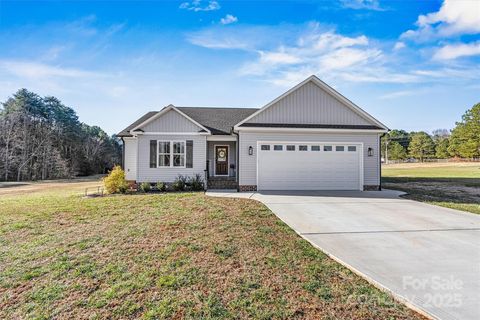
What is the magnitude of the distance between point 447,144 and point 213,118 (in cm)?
6734

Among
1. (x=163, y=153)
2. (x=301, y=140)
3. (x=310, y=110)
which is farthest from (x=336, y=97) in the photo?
(x=163, y=153)

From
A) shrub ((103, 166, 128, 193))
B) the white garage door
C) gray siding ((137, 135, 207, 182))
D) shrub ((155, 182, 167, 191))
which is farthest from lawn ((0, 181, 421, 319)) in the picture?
gray siding ((137, 135, 207, 182))

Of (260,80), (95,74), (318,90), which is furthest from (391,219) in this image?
(95,74)

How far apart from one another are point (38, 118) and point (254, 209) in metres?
41.2

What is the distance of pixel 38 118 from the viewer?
1436 inches

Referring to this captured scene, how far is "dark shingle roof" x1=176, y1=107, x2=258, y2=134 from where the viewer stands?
15.7 meters

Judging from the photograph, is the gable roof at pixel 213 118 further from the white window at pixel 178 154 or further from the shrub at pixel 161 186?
the shrub at pixel 161 186

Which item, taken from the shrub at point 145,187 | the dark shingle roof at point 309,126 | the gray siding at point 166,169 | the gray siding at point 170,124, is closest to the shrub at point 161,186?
the shrub at point 145,187

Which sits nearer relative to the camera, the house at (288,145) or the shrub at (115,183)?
the shrub at (115,183)

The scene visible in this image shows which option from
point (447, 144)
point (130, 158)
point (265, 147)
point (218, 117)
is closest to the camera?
point (265, 147)

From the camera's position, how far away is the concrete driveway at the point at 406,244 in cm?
348

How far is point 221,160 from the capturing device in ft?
54.0

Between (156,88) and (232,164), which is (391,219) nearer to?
(232,164)

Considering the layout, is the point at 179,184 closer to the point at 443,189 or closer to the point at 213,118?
the point at 213,118
